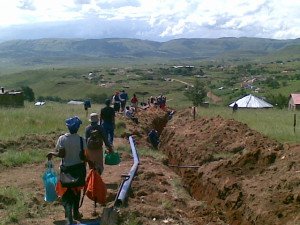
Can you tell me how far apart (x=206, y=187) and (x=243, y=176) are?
51.8 inches

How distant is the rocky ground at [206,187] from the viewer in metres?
8.95

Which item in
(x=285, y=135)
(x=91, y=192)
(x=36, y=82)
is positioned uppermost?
(x=91, y=192)

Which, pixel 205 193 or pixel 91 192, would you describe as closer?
pixel 91 192

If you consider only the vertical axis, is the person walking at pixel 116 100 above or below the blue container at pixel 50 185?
below

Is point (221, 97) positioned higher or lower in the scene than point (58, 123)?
lower

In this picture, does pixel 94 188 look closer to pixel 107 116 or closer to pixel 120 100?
pixel 107 116

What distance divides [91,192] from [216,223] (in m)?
2.44

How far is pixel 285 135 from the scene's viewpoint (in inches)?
824

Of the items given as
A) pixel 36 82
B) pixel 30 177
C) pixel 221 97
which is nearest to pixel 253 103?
pixel 221 97

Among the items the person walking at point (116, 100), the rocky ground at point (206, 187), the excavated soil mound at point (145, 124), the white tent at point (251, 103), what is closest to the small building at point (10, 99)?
the excavated soil mound at point (145, 124)

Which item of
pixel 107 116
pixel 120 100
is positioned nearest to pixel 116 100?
pixel 120 100

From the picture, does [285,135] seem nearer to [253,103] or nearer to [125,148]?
[125,148]

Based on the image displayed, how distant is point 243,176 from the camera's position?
38.7 feet

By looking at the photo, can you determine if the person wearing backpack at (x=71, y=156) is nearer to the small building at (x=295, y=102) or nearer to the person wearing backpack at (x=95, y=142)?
the person wearing backpack at (x=95, y=142)
